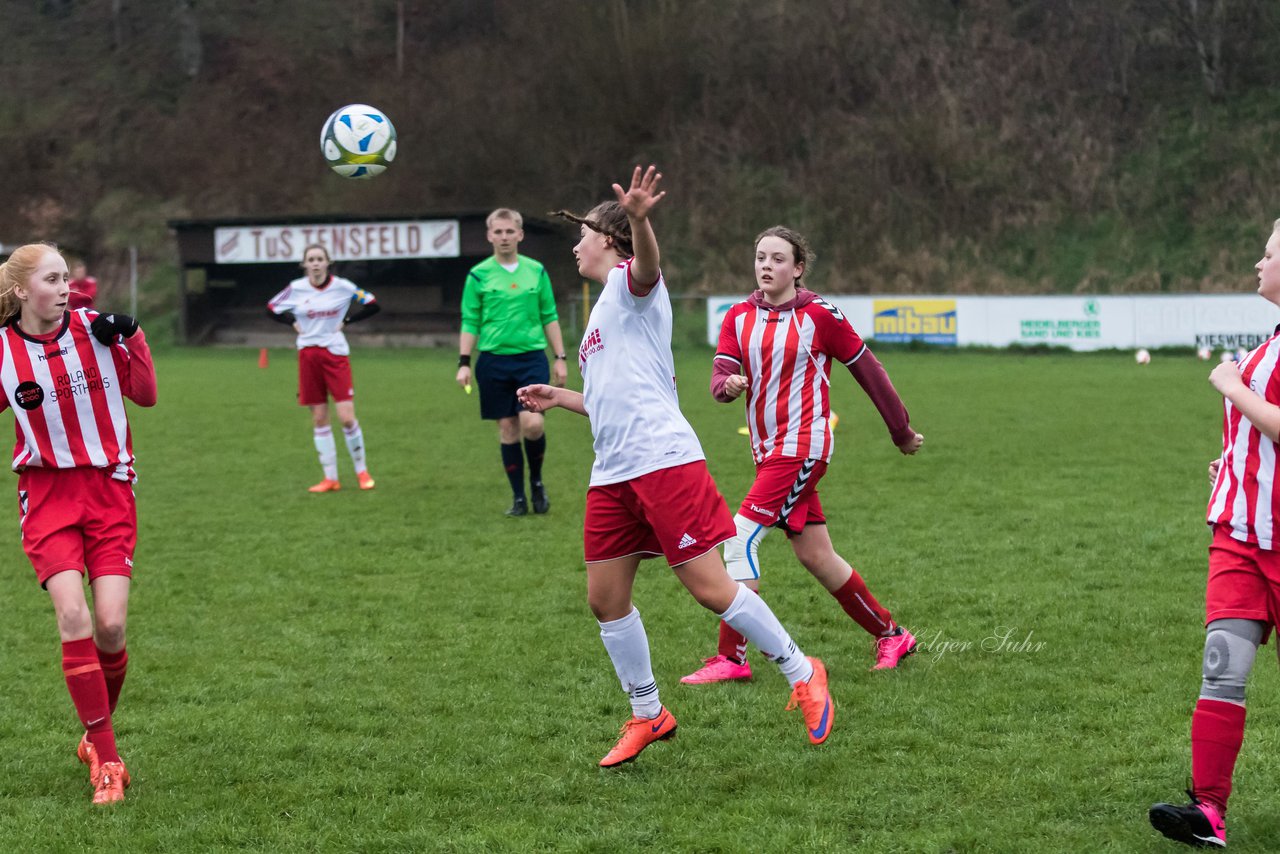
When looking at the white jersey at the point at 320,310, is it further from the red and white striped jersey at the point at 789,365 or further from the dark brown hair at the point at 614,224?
the dark brown hair at the point at 614,224

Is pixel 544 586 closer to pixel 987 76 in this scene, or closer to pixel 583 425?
pixel 583 425

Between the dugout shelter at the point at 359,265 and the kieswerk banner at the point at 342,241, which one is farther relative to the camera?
the dugout shelter at the point at 359,265

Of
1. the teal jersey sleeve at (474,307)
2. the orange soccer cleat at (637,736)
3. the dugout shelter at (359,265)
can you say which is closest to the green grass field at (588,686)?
the orange soccer cleat at (637,736)

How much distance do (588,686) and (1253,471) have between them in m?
2.75

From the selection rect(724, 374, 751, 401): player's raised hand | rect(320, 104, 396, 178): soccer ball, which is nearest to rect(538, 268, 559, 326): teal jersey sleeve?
rect(320, 104, 396, 178): soccer ball

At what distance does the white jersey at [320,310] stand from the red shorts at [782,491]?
6.44 meters

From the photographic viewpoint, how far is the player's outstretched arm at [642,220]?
4027mm

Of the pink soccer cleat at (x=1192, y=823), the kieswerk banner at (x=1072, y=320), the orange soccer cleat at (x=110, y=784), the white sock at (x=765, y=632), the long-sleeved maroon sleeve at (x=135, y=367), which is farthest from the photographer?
the kieswerk banner at (x=1072, y=320)

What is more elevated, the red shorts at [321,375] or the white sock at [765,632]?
the red shorts at [321,375]

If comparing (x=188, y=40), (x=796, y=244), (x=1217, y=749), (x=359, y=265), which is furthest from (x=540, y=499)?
(x=188, y=40)

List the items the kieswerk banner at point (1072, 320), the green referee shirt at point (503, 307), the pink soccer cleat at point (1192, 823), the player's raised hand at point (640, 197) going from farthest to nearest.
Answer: the kieswerk banner at point (1072, 320) → the green referee shirt at point (503, 307) → the player's raised hand at point (640, 197) → the pink soccer cleat at point (1192, 823)

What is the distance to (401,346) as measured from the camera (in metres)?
35.3

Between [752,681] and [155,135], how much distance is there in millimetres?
47755

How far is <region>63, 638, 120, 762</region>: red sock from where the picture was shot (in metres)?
4.36
